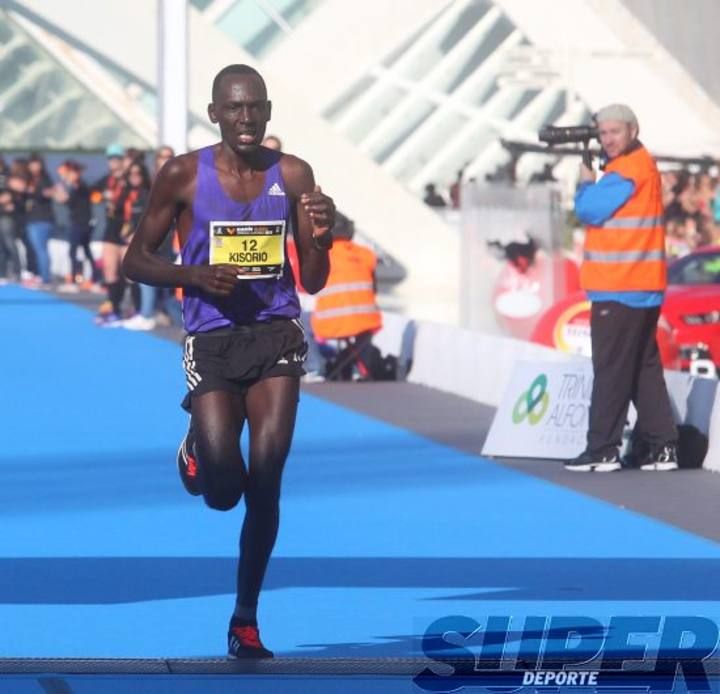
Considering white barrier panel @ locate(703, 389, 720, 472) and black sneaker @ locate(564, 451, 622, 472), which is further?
white barrier panel @ locate(703, 389, 720, 472)

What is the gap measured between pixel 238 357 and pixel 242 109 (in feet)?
2.56

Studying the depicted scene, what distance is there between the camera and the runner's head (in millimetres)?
8023

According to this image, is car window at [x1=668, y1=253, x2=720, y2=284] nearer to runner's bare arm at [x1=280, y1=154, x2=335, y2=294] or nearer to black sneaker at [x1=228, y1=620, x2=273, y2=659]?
runner's bare arm at [x1=280, y1=154, x2=335, y2=294]

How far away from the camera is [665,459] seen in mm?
13508

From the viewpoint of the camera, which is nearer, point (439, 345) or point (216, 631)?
point (216, 631)

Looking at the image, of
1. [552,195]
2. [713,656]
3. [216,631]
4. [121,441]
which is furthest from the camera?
[552,195]

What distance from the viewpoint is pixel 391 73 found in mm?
67188

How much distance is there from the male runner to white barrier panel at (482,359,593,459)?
5918 mm

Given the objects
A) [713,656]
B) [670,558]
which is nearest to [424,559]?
[670,558]

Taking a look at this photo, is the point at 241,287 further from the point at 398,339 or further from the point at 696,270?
the point at 696,270

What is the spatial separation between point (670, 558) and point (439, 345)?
9089 mm

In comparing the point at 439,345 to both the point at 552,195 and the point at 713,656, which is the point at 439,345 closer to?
the point at 552,195

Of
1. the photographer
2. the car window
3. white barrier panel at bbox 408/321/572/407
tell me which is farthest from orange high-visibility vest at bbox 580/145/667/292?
the car window

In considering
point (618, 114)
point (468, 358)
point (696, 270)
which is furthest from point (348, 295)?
point (618, 114)
